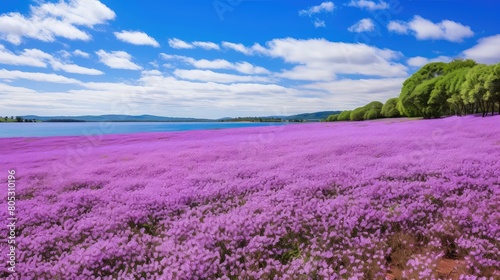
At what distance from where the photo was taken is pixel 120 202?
348 inches

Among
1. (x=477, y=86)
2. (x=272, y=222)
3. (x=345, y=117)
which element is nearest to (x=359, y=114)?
(x=345, y=117)

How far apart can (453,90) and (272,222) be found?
4981 cm

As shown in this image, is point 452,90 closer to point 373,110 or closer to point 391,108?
point 391,108

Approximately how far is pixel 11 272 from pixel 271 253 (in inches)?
186

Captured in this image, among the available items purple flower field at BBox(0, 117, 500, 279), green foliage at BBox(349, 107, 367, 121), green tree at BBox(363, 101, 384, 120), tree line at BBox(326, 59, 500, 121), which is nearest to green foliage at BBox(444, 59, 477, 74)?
tree line at BBox(326, 59, 500, 121)

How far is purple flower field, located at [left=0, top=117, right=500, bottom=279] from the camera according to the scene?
547cm

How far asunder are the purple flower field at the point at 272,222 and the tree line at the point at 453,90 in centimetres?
3432

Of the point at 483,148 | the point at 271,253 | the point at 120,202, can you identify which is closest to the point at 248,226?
the point at 271,253

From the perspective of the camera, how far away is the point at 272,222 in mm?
6898

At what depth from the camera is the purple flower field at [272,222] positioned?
547cm

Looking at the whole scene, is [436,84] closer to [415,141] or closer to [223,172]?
[415,141]

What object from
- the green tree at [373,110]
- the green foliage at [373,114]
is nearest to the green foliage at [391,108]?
the green foliage at [373,114]

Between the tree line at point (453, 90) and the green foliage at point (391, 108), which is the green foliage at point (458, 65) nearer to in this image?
the tree line at point (453, 90)

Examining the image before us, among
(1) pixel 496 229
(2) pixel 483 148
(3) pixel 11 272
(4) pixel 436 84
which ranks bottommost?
(3) pixel 11 272
